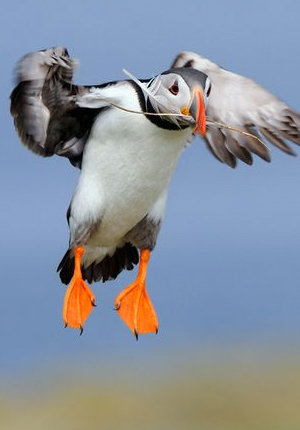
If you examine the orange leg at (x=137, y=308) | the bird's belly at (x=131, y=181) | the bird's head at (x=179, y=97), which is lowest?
the orange leg at (x=137, y=308)

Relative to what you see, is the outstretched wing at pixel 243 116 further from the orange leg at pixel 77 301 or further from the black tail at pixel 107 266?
the orange leg at pixel 77 301

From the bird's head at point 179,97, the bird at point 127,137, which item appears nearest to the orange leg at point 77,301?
the bird at point 127,137

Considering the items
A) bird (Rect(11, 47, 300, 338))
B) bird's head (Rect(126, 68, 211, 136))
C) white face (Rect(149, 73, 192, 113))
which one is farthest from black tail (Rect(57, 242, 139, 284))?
white face (Rect(149, 73, 192, 113))

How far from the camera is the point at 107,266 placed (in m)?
14.5

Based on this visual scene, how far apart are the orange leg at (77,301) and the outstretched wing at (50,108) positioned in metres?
0.72

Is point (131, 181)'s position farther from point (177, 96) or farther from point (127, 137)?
point (177, 96)

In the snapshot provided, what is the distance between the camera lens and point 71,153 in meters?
13.9

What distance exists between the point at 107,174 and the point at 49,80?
2.44ft

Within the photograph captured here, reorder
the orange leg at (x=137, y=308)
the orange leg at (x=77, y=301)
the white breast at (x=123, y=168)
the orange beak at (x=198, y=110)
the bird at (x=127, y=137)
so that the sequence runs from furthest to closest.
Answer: the orange leg at (x=137, y=308), the orange leg at (x=77, y=301), the white breast at (x=123, y=168), the bird at (x=127, y=137), the orange beak at (x=198, y=110)

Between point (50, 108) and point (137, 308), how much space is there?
1.56 m

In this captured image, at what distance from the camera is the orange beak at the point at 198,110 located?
1255 centimetres

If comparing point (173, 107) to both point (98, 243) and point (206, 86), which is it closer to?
point (206, 86)

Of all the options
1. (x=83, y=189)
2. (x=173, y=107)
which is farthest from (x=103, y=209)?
(x=173, y=107)

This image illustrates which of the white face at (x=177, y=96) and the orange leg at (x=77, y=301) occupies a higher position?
the white face at (x=177, y=96)
